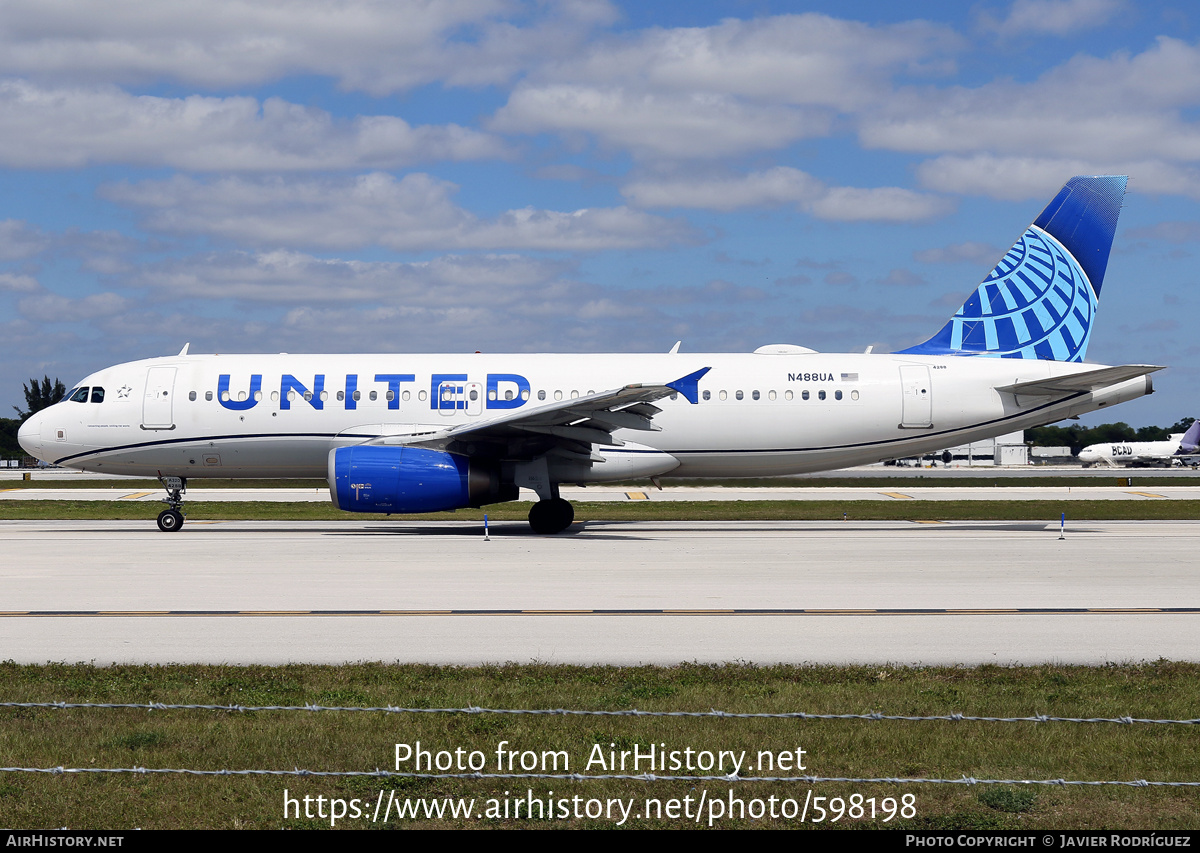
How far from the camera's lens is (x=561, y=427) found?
23.6 metres

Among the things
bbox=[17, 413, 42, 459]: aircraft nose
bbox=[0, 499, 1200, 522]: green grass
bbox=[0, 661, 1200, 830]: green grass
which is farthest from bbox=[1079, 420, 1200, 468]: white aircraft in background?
bbox=[0, 661, 1200, 830]: green grass

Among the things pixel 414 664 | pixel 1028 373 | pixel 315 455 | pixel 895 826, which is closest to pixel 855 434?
pixel 1028 373

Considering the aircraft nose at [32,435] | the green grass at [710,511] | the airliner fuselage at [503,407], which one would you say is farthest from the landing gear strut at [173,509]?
the green grass at [710,511]

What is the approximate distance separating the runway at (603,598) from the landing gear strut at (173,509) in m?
1.75

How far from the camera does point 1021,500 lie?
38.9 m

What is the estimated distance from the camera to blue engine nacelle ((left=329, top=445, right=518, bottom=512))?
73.1ft

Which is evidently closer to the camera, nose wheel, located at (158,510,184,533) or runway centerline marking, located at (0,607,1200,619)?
runway centerline marking, located at (0,607,1200,619)

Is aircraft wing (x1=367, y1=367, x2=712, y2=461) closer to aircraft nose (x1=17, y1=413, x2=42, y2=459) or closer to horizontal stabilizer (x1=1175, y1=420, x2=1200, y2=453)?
aircraft nose (x1=17, y1=413, x2=42, y2=459)

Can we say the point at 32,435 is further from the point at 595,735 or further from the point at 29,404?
the point at 29,404

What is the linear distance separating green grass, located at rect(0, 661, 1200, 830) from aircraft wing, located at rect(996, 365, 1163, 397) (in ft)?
55.6

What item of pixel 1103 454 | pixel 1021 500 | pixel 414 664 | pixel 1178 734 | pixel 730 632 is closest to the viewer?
pixel 1178 734

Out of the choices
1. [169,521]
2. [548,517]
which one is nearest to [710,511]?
[548,517]

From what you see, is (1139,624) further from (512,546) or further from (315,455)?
(315,455)

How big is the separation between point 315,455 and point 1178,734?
2167cm
